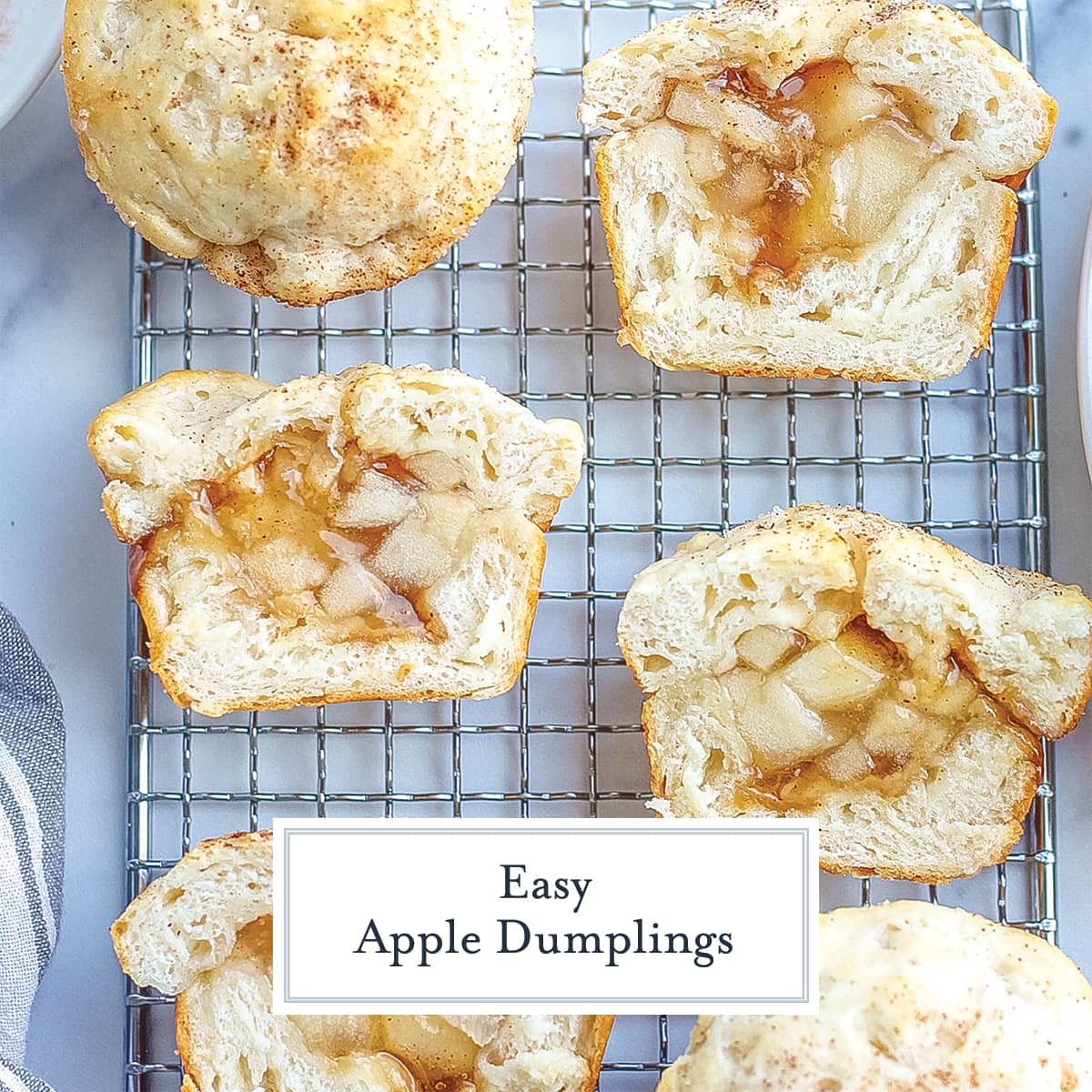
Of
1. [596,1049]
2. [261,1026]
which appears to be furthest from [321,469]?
[596,1049]

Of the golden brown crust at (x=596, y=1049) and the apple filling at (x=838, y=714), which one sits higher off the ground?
the apple filling at (x=838, y=714)

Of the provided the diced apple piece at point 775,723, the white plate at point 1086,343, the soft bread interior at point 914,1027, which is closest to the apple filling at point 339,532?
A: the diced apple piece at point 775,723

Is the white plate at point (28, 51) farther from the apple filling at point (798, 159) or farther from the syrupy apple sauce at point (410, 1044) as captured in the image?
the syrupy apple sauce at point (410, 1044)

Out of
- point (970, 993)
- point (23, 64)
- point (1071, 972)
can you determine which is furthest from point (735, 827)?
point (23, 64)

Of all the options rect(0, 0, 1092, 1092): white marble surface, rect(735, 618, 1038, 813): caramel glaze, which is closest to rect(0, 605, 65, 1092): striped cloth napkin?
rect(0, 0, 1092, 1092): white marble surface

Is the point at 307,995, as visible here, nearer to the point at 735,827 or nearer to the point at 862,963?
the point at 735,827

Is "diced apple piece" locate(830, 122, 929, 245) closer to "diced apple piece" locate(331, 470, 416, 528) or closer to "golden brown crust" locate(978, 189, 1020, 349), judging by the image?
"golden brown crust" locate(978, 189, 1020, 349)

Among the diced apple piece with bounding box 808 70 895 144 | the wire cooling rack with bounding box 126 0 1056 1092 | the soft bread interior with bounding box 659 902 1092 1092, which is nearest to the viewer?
the soft bread interior with bounding box 659 902 1092 1092
